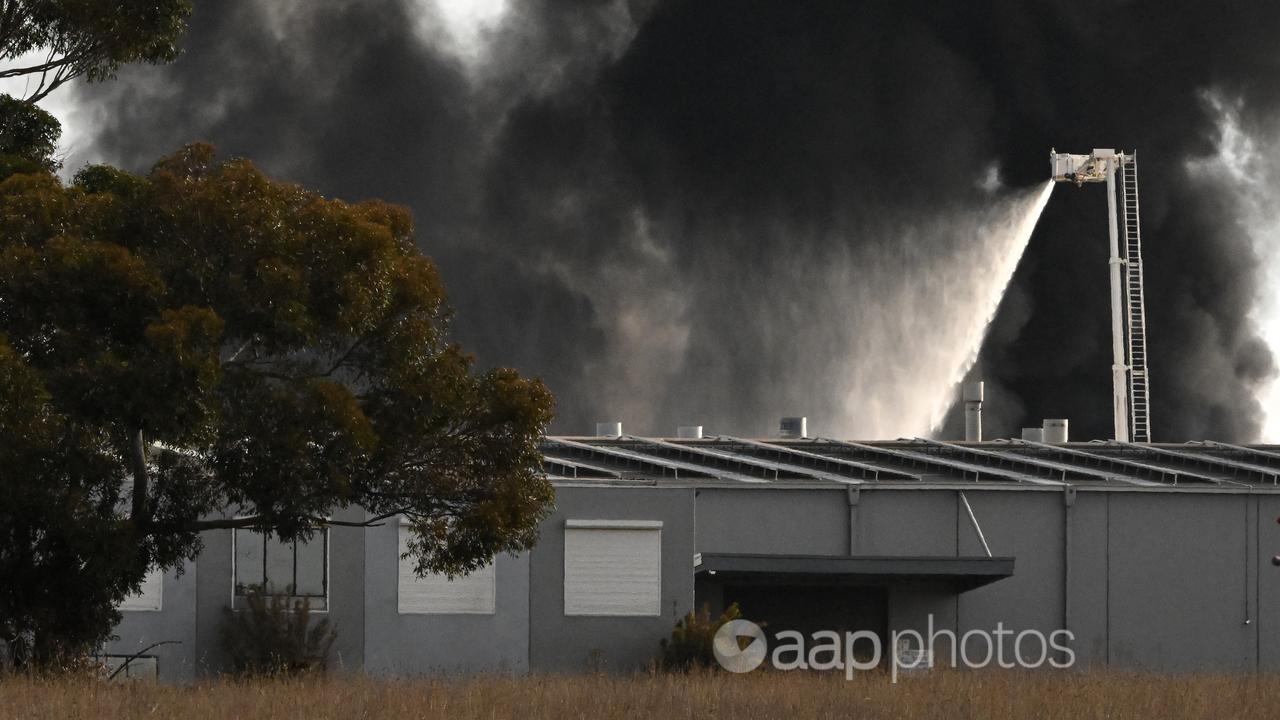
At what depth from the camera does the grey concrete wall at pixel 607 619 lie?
109 ft

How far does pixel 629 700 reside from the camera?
17578 millimetres

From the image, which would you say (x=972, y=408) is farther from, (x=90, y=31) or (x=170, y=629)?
(x=90, y=31)

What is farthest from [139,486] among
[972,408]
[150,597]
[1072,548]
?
[972,408]

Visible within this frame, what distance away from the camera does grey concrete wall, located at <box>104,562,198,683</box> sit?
32.2 metres

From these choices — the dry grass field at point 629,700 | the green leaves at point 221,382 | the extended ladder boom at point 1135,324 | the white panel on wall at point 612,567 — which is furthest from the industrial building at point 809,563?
the extended ladder boom at point 1135,324

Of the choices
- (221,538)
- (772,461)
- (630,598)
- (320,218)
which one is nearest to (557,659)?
(630,598)

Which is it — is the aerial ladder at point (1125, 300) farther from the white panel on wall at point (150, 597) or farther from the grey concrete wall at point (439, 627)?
the white panel on wall at point (150, 597)

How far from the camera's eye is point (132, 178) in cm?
2061

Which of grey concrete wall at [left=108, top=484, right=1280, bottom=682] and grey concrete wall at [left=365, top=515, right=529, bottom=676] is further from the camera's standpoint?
grey concrete wall at [left=108, top=484, right=1280, bottom=682]

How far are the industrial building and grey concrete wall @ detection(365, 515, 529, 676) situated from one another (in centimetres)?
4

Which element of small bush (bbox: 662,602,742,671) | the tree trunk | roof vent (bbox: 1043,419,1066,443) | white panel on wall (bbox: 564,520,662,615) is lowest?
small bush (bbox: 662,602,742,671)

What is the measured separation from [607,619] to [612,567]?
1.00 meters

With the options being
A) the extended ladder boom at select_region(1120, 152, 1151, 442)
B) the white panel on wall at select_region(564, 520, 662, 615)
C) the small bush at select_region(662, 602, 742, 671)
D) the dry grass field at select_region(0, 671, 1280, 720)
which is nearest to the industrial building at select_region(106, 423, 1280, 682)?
the white panel on wall at select_region(564, 520, 662, 615)

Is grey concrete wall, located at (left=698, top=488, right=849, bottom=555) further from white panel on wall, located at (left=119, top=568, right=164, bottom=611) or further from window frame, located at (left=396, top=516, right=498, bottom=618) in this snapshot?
white panel on wall, located at (left=119, top=568, right=164, bottom=611)
